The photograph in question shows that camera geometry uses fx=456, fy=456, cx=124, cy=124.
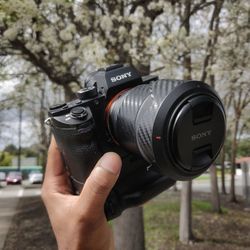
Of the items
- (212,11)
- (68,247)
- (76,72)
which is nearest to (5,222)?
(76,72)

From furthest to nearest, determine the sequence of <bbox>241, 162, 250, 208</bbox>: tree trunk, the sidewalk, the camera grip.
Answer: <bbox>241, 162, 250, 208</bbox>: tree trunk, the sidewalk, the camera grip

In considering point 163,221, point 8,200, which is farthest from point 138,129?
point 8,200

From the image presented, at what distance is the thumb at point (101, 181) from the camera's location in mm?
1140

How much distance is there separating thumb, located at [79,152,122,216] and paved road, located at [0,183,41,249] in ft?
21.4

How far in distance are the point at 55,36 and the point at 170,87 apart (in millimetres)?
5298

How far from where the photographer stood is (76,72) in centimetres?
678

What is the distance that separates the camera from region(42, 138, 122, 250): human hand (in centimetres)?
115

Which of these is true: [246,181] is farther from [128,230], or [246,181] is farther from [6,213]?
[128,230]

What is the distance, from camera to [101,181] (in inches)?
44.8

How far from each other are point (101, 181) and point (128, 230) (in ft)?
15.5

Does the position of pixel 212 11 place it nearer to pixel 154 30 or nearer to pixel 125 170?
pixel 154 30

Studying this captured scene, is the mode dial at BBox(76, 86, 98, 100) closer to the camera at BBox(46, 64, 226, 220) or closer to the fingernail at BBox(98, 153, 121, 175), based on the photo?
the camera at BBox(46, 64, 226, 220)

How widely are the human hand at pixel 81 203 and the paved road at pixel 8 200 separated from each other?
6319 mm

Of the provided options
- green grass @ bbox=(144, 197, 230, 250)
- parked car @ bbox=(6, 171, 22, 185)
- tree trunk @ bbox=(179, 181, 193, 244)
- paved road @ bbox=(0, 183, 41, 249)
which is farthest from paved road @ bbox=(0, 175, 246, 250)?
green grass @ bbox=(144, 197, 230, 250)
